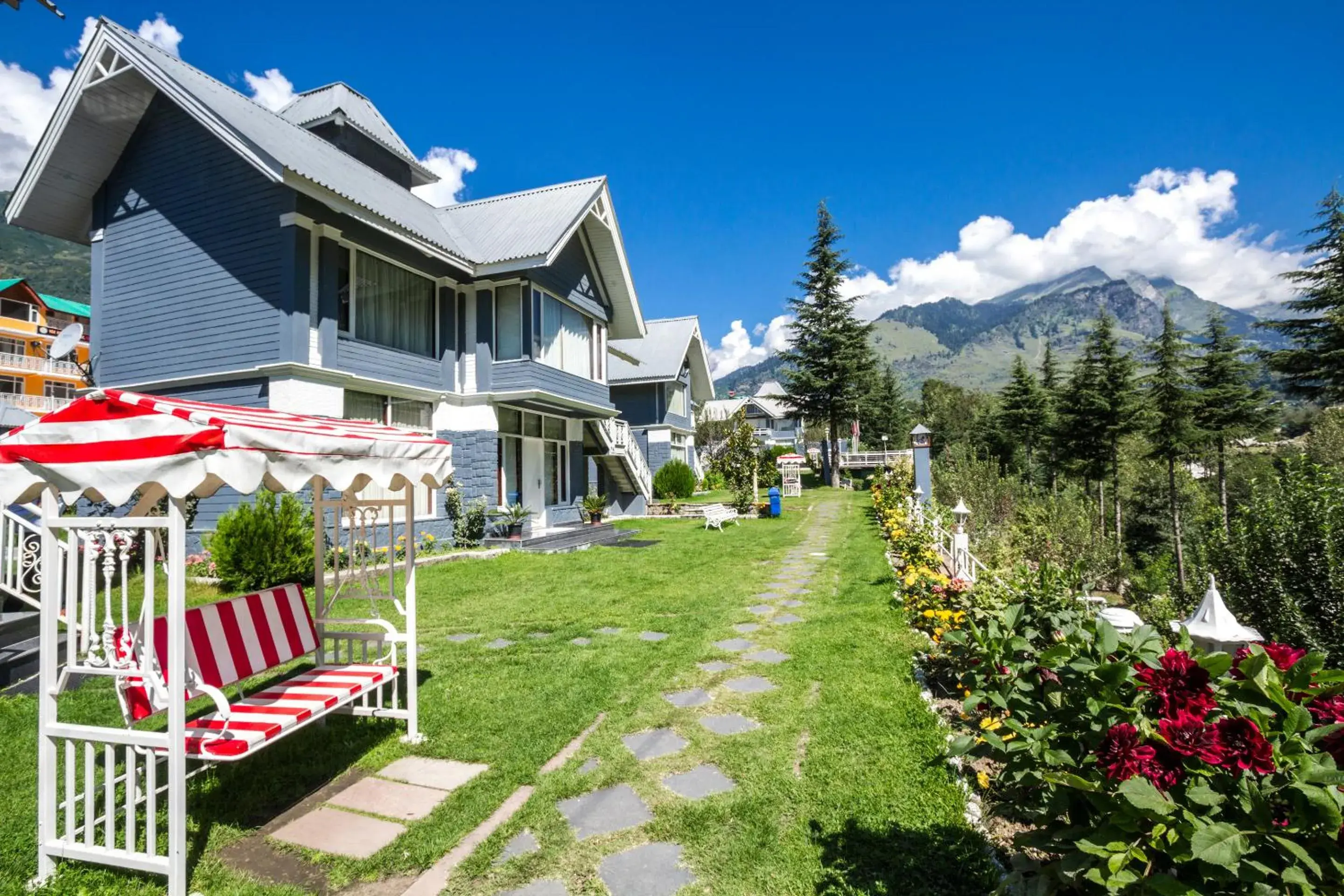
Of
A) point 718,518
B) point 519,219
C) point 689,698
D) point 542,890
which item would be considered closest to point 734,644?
point 689,698

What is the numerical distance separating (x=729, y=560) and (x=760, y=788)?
836 centimetres

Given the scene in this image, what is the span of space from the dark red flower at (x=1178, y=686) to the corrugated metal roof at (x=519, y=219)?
13.2 m

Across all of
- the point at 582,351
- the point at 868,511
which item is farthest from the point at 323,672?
the point at 868,511

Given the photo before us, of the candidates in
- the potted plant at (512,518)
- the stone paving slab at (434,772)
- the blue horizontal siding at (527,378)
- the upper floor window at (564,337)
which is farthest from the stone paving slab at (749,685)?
the upper floor window at (564,337)

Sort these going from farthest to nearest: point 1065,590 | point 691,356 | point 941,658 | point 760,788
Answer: point 691,356 → point 941,658 → point 1065,590 → point 760,788

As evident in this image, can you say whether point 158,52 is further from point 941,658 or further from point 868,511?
point 868,511

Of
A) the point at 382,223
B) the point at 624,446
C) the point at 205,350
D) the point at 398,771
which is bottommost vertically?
the point at 398,771

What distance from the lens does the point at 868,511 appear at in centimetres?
2102

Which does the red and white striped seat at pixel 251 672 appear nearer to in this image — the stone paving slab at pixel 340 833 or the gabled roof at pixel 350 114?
the stone paving slab at pixel 340 833

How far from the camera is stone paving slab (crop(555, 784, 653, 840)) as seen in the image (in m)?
3.20

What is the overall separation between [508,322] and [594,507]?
527 centimetres

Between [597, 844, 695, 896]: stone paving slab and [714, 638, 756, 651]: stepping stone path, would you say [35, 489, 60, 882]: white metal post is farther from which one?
[714, 638, 756, 651]: stepping stone path

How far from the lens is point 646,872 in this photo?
9.34 feet

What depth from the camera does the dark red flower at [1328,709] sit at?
5.18 feet
